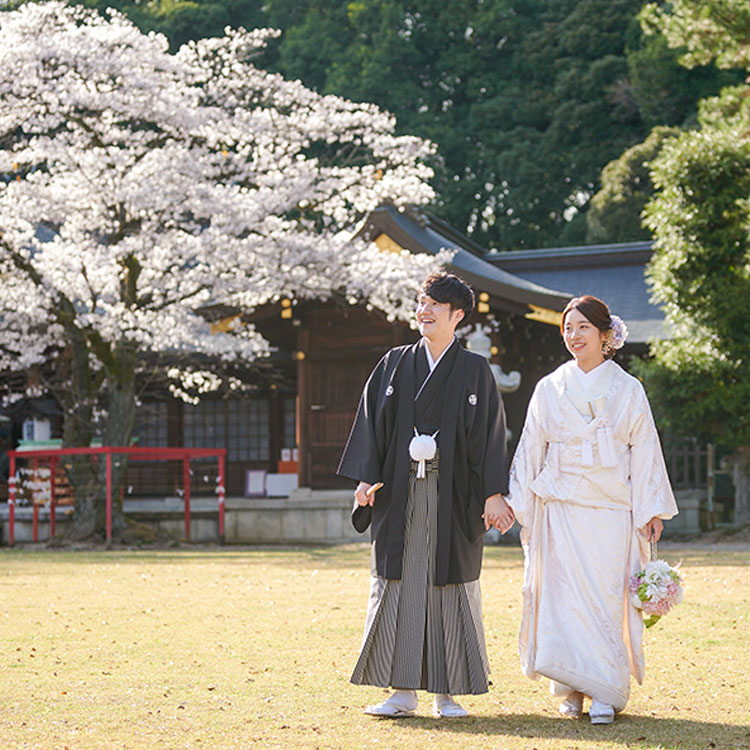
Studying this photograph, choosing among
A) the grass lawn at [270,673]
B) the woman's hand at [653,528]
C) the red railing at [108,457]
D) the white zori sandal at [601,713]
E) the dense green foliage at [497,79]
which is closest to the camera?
the grass lawn at [270,673]

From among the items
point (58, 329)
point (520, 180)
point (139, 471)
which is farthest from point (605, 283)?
point (58, 329)

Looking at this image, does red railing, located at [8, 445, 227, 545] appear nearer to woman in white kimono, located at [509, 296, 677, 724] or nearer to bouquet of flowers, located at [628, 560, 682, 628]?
woman in white kimono, located at [509, 296, 677, 724]

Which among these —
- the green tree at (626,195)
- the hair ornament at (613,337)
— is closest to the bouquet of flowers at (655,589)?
the hair ornament at (613,337)

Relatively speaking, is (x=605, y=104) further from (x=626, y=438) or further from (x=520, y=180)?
(x=626, y=438)

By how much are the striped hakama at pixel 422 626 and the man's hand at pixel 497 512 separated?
219 millimetres

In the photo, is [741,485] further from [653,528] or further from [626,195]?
[653,528]

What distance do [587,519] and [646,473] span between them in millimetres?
311

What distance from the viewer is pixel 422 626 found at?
4777mm

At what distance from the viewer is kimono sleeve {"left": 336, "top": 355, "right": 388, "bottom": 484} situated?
500 cm

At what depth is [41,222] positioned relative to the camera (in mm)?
16562

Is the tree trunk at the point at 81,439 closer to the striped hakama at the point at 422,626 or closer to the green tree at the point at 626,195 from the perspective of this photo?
the striped hakama at the point at 422,626

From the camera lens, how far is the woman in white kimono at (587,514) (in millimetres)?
4742

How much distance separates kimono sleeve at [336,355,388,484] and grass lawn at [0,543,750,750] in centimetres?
98

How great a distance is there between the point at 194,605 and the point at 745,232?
991 centimetres
